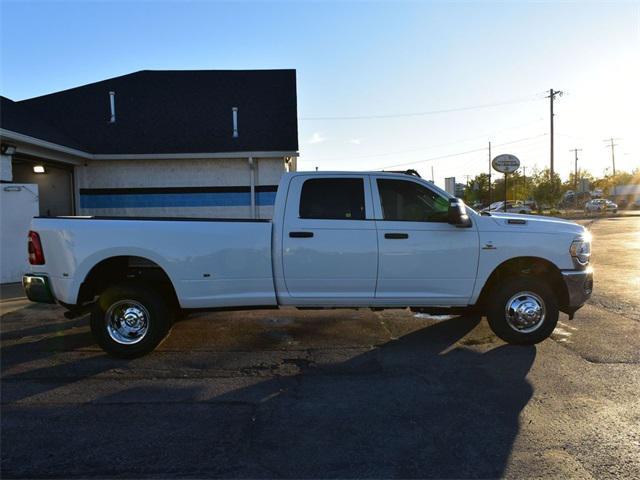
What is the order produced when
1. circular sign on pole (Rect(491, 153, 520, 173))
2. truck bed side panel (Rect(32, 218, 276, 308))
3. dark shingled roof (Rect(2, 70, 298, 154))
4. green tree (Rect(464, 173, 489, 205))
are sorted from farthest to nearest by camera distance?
green tree (Rect(464, 173, 489, 205)), circular sign on pole (Rect(491, 153, 520, 173)), dark shingled roof (Rect(2, 70, 298, 154)), truck bed side panel (Rect(32, 218, 276, 308))

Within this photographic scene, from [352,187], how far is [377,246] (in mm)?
786

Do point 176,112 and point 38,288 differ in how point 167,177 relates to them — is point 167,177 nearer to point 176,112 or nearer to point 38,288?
point 176,112

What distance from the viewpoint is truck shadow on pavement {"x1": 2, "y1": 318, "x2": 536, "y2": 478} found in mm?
3280

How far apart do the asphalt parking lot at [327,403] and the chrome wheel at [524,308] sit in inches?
14.2

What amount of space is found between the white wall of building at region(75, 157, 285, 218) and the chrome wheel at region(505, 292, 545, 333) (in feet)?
34.9

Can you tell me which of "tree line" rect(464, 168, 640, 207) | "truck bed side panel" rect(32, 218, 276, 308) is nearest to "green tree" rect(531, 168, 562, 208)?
"tree line" rect(464, 168, 640, 207)

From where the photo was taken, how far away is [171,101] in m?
17.4

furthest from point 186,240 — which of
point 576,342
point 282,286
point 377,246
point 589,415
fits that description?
point 576,342

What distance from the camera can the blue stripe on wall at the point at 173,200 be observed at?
1548 centimetres

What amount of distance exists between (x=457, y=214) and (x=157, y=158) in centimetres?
1177

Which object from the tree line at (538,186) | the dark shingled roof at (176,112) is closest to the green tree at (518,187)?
the tree line at (538,186)

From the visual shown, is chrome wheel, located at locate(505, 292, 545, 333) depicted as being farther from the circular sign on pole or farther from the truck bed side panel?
the circular sign on pole

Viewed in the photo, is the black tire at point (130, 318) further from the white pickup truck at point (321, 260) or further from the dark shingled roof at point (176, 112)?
the dark shingled roof at point (176, 112)

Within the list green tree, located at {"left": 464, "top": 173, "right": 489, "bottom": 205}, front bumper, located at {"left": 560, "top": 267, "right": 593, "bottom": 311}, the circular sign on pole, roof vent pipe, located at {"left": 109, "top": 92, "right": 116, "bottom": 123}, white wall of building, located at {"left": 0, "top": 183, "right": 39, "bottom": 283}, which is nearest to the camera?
front bumper, located at {"left": 560, "top": 267, "right": 593, "bottom": 311}
